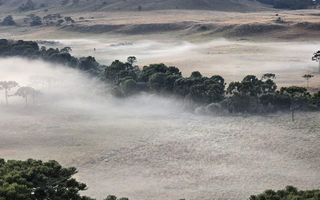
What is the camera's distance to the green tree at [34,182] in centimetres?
1894

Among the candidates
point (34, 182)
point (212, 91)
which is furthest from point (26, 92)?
point (34, 182)

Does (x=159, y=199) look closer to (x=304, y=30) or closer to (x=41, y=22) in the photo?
(x=304, y=30)

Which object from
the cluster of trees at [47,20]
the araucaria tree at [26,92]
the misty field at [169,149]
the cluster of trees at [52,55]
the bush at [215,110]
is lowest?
the misty field at [169,149]

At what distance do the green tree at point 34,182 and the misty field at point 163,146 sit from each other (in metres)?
6.39

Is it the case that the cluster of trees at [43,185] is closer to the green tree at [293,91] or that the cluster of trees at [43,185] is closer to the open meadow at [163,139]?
the open meadow at [163,139]

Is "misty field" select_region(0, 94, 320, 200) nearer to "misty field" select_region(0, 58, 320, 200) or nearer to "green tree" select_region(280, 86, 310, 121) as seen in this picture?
"misty field" select_region(0, 58, 320, 200)

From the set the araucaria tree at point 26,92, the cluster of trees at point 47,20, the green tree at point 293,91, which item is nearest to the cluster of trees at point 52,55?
the araucaria tree at point 26,92

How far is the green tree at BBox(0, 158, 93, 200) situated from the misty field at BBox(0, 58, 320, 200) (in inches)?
252

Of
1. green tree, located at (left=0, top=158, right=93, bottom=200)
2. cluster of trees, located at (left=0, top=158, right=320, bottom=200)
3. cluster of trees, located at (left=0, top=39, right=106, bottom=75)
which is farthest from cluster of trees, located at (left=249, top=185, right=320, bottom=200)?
cluster of trees, located at (left=0, top=39, right=106, bottom=75)

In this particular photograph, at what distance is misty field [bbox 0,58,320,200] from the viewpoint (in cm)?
2941

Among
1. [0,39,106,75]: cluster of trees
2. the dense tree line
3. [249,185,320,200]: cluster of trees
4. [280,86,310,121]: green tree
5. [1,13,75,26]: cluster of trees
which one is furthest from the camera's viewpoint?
[1,13,75,26]: cluster of trees

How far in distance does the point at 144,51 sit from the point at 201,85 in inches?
2262

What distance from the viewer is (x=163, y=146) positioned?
3781 cm

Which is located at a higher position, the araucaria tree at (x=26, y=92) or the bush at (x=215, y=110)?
the araucaria tree at (x=26, y=92)
